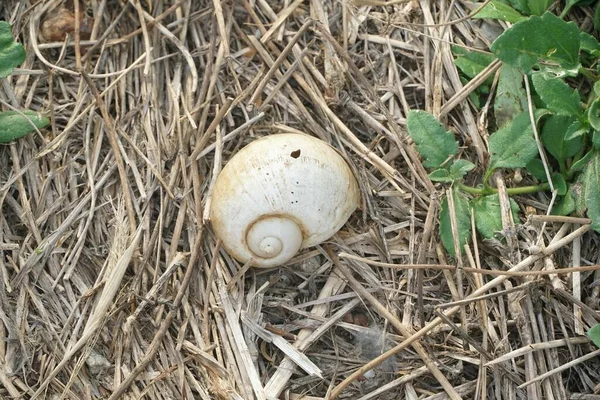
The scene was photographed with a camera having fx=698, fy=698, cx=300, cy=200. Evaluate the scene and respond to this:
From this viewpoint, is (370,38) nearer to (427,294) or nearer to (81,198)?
(427,294)

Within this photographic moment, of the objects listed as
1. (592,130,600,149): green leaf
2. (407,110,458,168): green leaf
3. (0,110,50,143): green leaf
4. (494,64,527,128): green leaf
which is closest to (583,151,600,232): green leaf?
(592,130,600,149): green leaf

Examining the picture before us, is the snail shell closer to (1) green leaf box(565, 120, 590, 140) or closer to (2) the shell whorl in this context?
Answer: (2) the shell whorl

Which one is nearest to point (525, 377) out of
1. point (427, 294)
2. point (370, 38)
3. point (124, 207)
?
point (427, 294)

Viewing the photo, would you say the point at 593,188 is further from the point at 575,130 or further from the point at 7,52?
the point at 7,52

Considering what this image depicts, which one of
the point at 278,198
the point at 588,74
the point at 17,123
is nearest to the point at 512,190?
the point at 588,74

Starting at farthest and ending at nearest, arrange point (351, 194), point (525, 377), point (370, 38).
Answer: point (370, 38) < point (351, 194) < point (525, 377)

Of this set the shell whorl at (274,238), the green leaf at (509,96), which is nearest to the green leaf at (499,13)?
the green leaf at (509,96)

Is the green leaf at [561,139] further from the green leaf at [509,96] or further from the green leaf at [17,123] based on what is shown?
the green leaf at [17,123]
